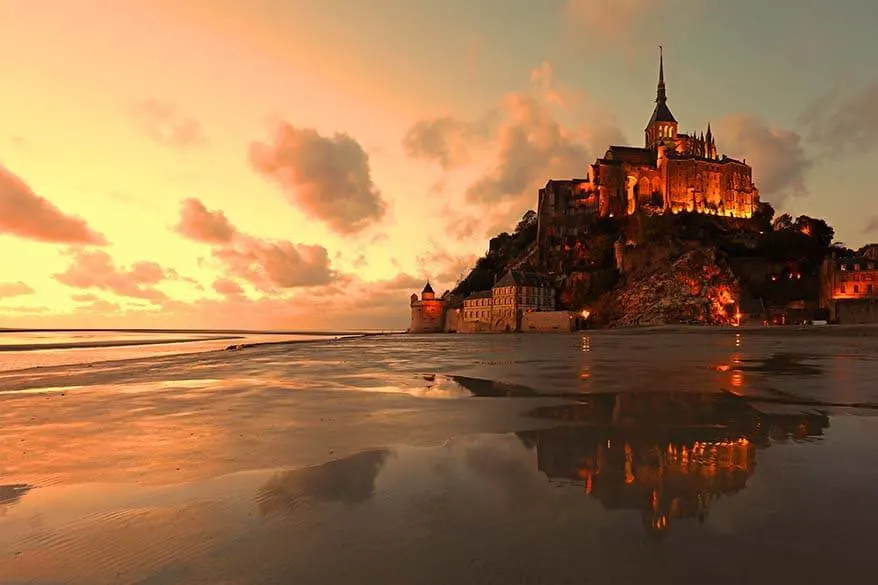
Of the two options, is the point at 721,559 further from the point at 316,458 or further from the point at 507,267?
the point at 507,267

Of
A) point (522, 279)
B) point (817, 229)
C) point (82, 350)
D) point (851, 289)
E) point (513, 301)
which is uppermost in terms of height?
point (817, 229)

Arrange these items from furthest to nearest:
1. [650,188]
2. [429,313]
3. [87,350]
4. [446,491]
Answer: [429,313]
[650,188]
[87,350]
[446,491]

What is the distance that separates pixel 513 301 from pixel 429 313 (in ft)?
79.7

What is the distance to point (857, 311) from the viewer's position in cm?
6112

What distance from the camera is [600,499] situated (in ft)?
17.0

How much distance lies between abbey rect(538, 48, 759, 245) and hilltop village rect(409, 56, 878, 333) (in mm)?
209

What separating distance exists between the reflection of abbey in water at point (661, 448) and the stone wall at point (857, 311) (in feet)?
220

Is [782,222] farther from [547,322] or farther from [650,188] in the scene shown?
[547,322]

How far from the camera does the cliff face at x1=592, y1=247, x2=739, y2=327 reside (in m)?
75.6

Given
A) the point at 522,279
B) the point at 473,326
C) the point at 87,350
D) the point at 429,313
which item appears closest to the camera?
the point at 87,350

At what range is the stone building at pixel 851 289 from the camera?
60844 mm

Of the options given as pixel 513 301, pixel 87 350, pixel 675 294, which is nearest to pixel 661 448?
pixel 87 350

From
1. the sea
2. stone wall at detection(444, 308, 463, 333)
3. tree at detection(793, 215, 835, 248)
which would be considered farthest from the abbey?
the sea

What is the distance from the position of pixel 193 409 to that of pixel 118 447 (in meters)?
3.82
